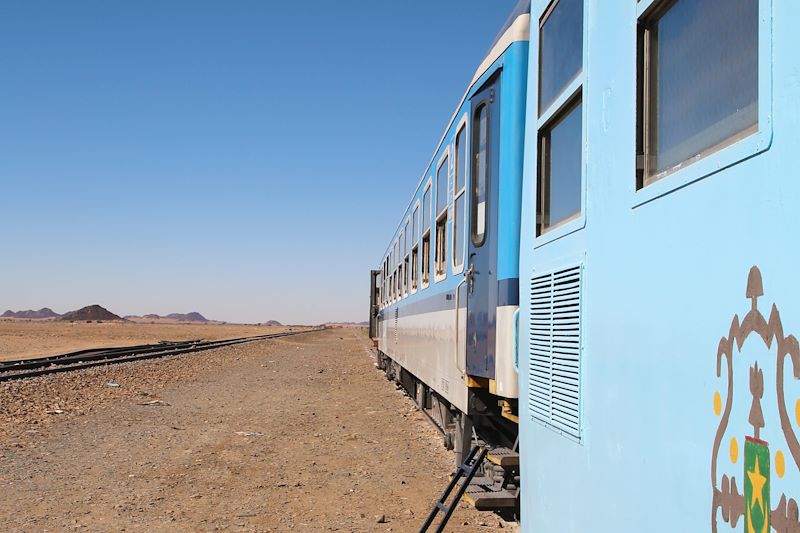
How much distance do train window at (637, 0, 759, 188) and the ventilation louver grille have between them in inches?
31.2

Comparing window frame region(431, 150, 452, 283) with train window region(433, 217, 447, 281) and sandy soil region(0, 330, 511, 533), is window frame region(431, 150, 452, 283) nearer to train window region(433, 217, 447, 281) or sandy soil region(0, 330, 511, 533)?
train window region(433, 217, 447, 281)

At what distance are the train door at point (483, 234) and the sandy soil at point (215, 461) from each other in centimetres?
193

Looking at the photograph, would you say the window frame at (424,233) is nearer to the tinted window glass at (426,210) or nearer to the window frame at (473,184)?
the tinted window glass at (426,210)

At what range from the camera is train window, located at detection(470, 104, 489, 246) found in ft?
19.8

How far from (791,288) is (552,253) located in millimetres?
1992

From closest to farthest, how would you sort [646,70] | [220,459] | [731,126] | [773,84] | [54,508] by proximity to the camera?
[773,84] < [731,126] < [646,70] < [54,508] < [220,459]

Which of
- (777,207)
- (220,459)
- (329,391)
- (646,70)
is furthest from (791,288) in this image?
(329,391)

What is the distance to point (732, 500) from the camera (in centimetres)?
188

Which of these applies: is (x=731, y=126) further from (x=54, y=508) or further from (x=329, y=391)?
(x=329, y=391)

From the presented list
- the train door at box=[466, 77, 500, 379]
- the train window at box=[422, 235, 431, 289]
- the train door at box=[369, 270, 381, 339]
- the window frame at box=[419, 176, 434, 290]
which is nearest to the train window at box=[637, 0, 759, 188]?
the train door at box=[466, 77, 500, 379]

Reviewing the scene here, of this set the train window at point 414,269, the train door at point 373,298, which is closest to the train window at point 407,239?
the train window at point 414,269

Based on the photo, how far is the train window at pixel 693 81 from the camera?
6.52ft

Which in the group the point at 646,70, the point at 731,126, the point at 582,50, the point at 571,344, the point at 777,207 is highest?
the point at 582,50

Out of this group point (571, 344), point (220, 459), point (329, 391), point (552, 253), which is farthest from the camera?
point (329, 391)
